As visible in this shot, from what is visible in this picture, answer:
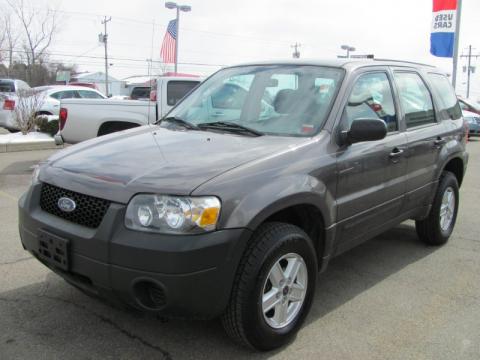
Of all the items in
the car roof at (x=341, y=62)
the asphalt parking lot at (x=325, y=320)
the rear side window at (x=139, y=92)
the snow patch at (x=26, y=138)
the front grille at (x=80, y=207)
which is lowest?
the asphalt parking lot at (x=325, y=320)

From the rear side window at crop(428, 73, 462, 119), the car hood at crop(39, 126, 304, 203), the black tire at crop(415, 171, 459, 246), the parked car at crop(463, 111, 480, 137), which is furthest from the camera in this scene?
the parked car at crop(463, 111, 480, 137)

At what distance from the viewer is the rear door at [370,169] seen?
11.6 feet

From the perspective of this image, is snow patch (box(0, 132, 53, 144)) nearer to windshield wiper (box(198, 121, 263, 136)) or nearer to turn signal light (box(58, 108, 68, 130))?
turn signal light (box(58, 108, 68, 130))

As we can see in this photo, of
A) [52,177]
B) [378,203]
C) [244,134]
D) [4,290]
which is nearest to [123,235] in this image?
[52,177]

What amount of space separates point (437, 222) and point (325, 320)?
2.11 m

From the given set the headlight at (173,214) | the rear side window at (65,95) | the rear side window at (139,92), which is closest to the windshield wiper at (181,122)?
the headlight at (173,214)

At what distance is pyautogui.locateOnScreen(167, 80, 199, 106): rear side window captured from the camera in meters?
9.51

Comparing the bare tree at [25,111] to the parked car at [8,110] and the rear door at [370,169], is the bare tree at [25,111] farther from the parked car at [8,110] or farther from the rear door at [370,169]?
the rear door at [370,169]

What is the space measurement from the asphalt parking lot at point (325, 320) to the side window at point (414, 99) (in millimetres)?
1331

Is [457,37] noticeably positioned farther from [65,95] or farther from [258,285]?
[258,285]

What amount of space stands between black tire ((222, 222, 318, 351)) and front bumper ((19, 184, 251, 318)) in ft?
0.29

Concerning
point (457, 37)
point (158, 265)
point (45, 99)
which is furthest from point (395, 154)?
point (457, 37)

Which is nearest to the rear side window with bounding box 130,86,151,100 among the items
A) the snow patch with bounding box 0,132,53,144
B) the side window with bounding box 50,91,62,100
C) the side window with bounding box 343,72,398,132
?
the side window with bounding box 50,91,62,100

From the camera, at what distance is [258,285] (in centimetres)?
278
